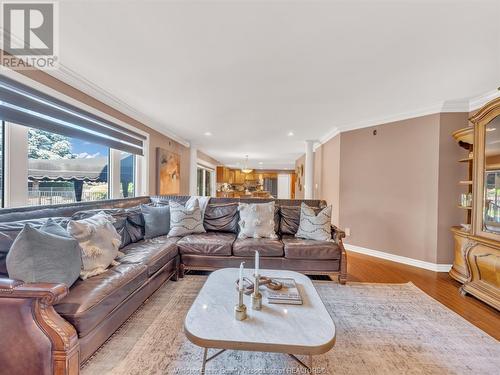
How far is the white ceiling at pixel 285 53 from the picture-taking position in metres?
1.59

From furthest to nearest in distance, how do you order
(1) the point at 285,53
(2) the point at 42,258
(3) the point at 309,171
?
(3) the point at 309,171, (1) the point at 285,53, (2) the point at 42,258

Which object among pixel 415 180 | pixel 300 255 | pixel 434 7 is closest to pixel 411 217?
pixel 415 180

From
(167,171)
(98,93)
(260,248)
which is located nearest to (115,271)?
(260,248)

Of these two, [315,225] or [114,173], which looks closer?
[315,225]

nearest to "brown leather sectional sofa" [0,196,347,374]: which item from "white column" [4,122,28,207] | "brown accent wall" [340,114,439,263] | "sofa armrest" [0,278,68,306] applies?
"sofa armrest" [0,278,68,306]

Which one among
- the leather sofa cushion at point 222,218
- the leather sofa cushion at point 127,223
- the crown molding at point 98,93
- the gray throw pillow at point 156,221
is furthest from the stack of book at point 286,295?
the crown molding at point 98,93

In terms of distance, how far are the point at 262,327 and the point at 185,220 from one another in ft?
7.28

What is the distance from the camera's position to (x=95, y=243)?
200 centimetres

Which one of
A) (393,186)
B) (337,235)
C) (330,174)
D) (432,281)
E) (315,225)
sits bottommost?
(432,281)

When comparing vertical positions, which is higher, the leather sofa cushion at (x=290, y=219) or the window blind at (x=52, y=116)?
the window blind at (x=52, y=116)

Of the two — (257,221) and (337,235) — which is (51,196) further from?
(337,235)

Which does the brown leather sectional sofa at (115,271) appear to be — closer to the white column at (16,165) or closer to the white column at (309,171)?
the white column at (16,165)

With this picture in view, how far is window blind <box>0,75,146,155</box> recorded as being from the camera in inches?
79.0

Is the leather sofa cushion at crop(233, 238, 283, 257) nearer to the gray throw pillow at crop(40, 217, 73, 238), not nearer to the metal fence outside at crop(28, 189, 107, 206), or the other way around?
the gray throw pillow at crop(40, 217, 73, 238)
